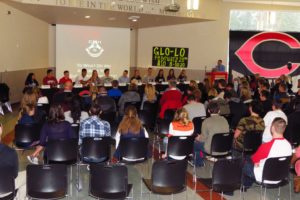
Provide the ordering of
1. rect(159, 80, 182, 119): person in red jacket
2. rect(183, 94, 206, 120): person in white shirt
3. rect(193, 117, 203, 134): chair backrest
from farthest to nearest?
1. rect(159, 80, 182, 119): person in red jacket
2. rect(183, 94, 206, 120): person in white shirt
3. rect(193, 117, 203, 134): chair backrest

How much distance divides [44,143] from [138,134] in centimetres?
143

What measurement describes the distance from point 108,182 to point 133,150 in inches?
53.7

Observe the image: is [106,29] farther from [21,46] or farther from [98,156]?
[98,156]

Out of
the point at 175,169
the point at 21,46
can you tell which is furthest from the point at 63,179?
the point at 21,46

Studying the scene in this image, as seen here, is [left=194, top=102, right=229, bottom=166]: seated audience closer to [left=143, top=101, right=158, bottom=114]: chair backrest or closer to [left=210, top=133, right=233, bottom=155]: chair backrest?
[left=210, top=133, right=233, bottom=155]: chair backrest

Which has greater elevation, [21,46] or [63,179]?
[21,46]

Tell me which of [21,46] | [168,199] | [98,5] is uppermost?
[98,5]

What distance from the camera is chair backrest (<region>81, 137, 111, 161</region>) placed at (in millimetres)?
6250

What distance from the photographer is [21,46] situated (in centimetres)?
1530

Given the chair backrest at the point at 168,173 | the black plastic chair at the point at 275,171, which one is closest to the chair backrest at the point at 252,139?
the black plastic chair at the point at 275,171

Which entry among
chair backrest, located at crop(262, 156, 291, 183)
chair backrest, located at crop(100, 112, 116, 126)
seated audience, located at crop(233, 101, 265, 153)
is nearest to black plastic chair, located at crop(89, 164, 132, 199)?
chair backrest, located at crop(262, 156, 291, 183)

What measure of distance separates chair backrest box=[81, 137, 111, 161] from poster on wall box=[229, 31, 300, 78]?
45.9 feet

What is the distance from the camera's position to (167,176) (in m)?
5.18

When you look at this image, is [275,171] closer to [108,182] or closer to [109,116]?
[108,182]
